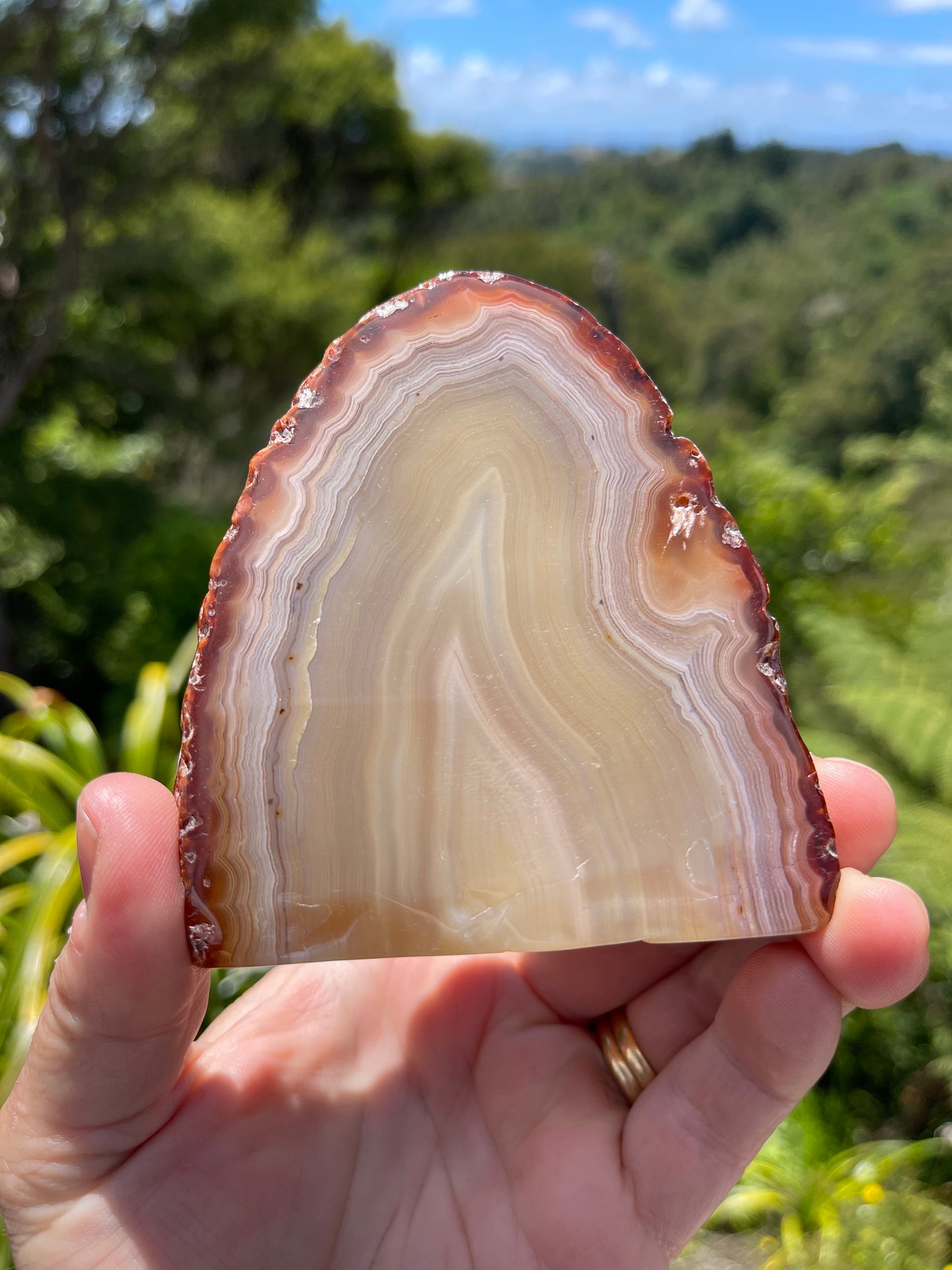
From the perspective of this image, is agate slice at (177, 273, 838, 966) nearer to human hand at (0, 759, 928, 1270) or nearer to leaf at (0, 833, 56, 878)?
human hand at (0, 759, 928, 1270)

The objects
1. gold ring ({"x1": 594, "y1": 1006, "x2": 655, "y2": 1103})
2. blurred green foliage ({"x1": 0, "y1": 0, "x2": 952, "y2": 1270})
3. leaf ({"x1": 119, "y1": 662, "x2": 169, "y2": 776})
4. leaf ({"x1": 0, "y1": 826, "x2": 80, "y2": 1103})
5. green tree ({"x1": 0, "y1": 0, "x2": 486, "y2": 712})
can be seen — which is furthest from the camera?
green tree ({"x1": 0, "y1": 0, "x2": 486, "y2": 712})

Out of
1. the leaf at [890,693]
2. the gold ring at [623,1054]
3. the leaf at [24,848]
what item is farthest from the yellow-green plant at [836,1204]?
the leaf at [24,848]

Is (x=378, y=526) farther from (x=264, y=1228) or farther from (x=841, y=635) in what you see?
(x=841, y=635)

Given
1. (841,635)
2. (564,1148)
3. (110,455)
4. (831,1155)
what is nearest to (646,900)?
(564,1148)

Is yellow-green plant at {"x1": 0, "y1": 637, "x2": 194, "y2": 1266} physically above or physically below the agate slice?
below

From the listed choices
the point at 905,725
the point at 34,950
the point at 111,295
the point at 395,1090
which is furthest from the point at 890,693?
the point at 111,295

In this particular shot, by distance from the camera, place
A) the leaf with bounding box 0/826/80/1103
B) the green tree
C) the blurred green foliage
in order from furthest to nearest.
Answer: the green tree < the blurred green foliage < the leaf with bounding box 0/826/80/1103

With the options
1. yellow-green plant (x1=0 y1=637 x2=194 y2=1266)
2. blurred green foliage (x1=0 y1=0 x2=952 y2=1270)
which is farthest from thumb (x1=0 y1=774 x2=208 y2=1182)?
blurred green foliage (x1=0 y1=0 x2=952 y2=1270)
